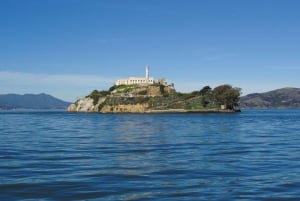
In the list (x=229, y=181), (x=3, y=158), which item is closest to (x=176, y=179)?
(x=229, y=181)

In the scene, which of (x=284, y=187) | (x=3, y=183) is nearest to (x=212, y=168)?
(x=284, y=187)

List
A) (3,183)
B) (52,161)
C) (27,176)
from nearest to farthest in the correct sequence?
(3,183) < (27,176) < (52,161)

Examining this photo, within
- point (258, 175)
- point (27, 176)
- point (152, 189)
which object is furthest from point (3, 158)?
point (258, 175)

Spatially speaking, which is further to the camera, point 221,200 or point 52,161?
point 52,161

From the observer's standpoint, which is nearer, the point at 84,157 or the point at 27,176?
the point at 27,176

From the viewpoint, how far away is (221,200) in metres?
19.2

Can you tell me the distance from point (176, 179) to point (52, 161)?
11.3 m

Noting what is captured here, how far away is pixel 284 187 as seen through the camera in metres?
22.1

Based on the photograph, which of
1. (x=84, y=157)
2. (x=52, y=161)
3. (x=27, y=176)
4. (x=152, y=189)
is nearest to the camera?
(x=152, y=189)

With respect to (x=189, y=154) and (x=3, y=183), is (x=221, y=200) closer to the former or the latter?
(x=3, y=183)

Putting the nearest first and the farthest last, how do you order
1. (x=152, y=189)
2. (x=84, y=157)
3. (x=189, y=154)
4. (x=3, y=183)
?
(x=152, y=189)
(x=3, y=183)
(x=84, y=157)
(x=189, y=154)

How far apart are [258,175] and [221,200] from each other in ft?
23.7

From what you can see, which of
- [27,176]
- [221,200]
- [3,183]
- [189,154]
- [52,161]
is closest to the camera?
[221,200]

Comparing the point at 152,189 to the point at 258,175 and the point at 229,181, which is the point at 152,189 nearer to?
the point at 229,181
